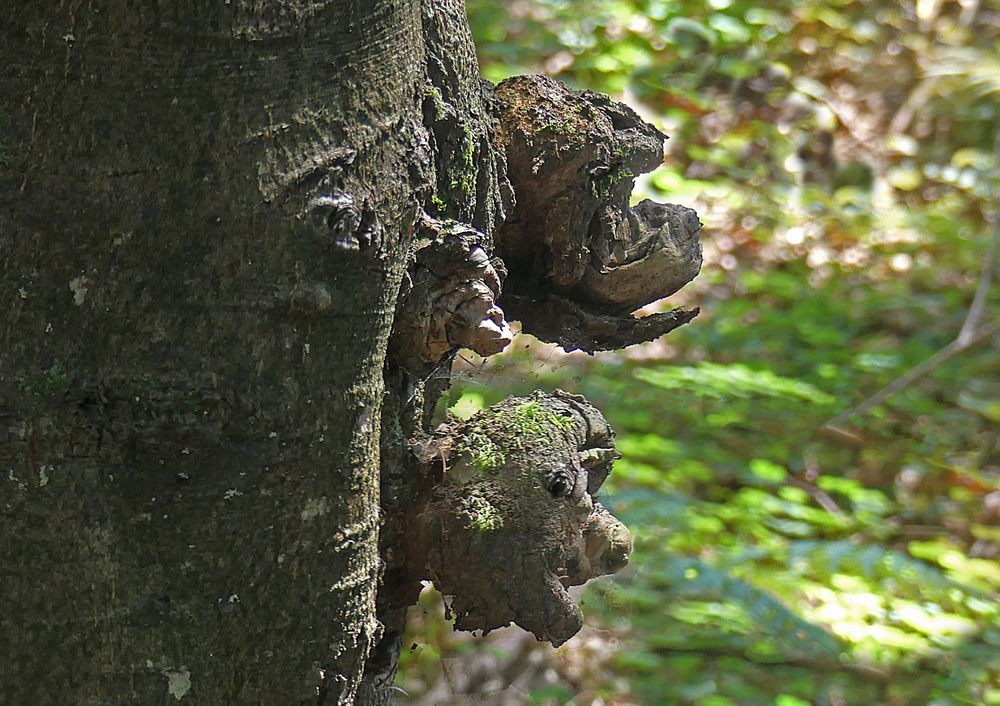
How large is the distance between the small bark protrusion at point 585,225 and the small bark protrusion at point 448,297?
150 millimetres

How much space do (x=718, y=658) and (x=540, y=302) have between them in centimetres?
211

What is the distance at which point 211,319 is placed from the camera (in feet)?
2.06

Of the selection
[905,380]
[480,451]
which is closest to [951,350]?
[905,380]

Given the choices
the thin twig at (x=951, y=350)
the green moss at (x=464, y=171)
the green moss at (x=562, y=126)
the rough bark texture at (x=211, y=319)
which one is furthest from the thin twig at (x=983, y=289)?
the rough bark texture at (x=211, y=319)

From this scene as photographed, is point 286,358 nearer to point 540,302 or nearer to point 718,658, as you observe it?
point 540,302

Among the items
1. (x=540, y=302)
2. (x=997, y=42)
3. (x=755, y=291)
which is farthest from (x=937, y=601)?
(x=997, y=42)

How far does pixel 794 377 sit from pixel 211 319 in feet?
11.3

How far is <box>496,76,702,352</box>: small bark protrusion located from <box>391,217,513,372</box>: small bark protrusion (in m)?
0.15

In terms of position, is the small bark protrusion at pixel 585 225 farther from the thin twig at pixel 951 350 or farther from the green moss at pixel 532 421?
the thin twig at pixel 951 350

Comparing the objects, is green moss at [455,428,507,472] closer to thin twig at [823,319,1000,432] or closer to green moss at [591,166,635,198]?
green moss at [591,166,635,198]

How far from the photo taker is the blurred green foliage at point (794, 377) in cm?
261

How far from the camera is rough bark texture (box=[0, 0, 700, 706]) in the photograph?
606mm

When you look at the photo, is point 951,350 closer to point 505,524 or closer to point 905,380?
point 905,380

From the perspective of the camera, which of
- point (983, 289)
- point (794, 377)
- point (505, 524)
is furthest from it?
point (983, 289)
